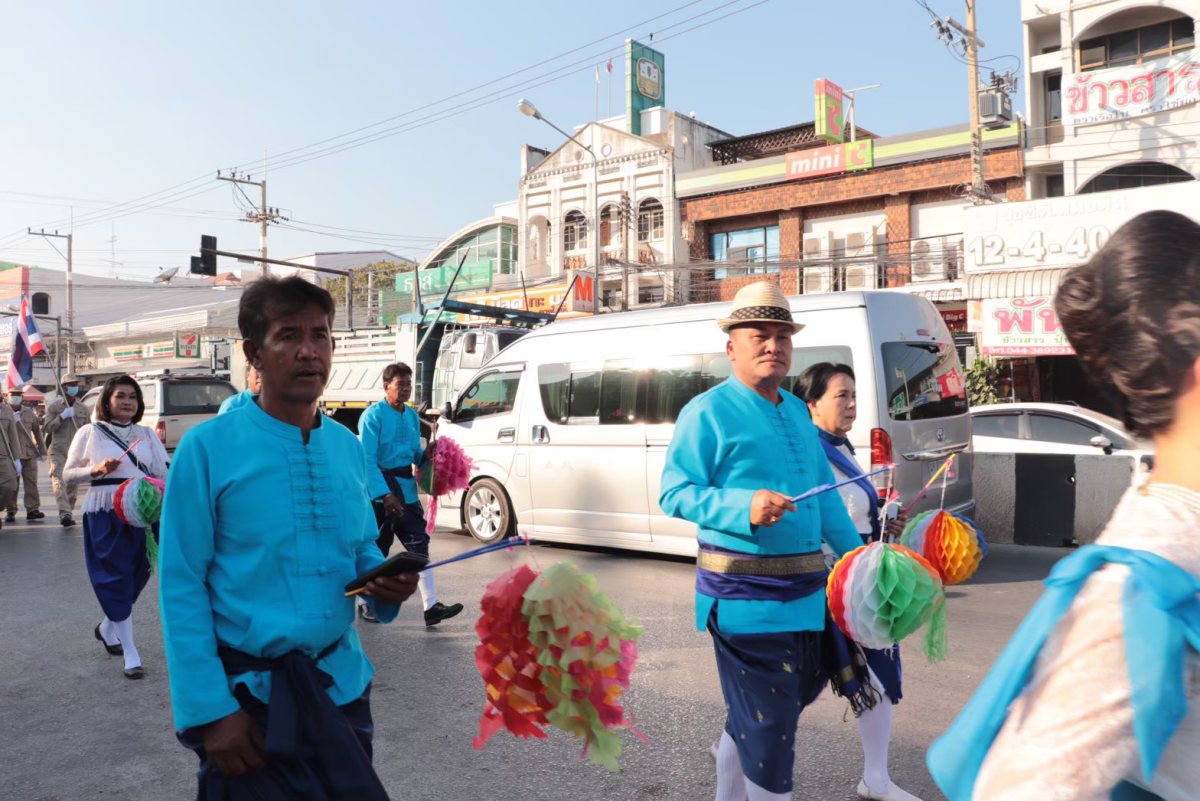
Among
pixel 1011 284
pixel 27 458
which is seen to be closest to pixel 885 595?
pixel 27 458

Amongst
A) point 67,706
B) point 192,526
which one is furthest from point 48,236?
point 192,526

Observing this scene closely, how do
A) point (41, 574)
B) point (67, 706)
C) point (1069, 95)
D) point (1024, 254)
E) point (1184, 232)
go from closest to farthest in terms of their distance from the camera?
point (1184, 232) < point (67, 706) < point (41, 574) < point (1024, 254) < point (1069, 95)

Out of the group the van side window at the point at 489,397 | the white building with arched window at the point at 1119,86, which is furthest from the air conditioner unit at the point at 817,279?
the van side window at the point at 489,397

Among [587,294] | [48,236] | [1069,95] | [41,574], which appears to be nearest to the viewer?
[41,574]

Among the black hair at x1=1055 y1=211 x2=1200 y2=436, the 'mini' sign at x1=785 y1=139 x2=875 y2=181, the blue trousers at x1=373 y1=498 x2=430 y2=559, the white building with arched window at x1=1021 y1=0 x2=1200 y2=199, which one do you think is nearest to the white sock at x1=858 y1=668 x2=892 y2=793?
the black hair at x1=1055 y1=211 x2=1200 y2=436

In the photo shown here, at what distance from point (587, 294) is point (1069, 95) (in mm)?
13472

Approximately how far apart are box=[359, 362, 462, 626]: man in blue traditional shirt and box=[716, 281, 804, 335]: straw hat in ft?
13.3

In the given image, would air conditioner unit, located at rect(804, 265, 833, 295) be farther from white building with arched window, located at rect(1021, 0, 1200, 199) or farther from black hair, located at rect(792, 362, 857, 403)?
black hair, located at rect(792, 362, 857, 403)

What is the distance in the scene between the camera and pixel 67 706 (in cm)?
513

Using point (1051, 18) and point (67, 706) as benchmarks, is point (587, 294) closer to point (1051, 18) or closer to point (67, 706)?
point (1051, 18)

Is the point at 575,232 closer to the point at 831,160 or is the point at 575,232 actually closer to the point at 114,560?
the point at 831,160

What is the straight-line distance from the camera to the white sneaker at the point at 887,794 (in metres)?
3.75

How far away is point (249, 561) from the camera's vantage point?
224 cm

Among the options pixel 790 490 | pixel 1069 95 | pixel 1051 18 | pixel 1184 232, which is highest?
pixel 1051 18
